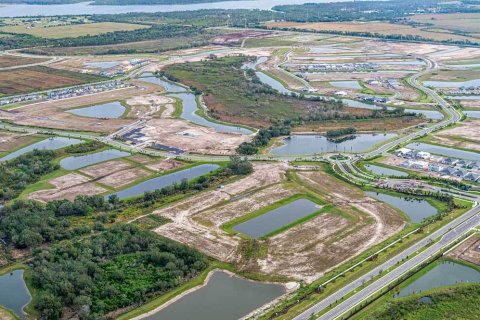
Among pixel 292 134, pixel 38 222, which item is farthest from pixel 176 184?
pixel 292 134

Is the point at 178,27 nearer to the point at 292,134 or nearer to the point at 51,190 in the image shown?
the point at 292,134

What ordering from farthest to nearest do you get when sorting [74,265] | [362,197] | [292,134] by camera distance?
1. [292,134]
2. [362,197]
3. [74,265]

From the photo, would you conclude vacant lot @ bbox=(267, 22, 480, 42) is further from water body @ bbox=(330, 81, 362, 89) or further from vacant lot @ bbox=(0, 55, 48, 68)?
vacant lot @ bbox=(0, 55, 48, 68)

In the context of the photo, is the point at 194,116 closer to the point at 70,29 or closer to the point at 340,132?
the point at 340,132

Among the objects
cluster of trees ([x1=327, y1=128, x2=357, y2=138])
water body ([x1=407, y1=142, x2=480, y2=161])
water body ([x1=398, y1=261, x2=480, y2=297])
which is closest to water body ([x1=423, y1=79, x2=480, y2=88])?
cluster of trees ([x1=327, y1=128, x2=357, y2=138])

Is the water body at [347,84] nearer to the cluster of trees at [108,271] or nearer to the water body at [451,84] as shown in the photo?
the water body at [451,84]

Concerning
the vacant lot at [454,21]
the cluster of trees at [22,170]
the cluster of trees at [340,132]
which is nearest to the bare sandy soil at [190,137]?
→ the cluster of trees at [340,132]
